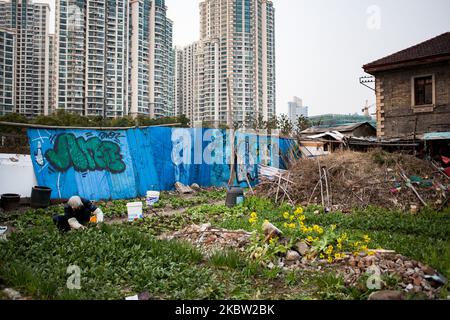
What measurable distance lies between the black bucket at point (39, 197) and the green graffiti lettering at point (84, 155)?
109 centimetres

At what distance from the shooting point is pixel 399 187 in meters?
10.1

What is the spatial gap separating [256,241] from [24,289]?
3.52 m

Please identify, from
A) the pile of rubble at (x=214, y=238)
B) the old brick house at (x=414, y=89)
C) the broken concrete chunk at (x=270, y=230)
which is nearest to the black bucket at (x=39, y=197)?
the pile of rubble at (x=214, y=238)

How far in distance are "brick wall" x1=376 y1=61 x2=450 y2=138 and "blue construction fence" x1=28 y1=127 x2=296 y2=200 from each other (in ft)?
24.3

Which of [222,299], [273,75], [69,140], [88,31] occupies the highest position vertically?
[88,31]

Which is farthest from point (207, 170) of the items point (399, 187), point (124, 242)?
point (124, 242)

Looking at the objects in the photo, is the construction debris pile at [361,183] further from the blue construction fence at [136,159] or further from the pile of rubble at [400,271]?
the pile of rubble at [400,271]

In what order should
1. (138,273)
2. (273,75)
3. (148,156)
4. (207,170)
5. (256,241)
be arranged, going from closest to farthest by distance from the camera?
(138,273)
(256,241)
(148,156)
(207,170)
(273,75)

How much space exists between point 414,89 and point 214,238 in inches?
661

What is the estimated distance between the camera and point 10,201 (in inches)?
356

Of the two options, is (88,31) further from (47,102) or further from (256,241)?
(256,241)

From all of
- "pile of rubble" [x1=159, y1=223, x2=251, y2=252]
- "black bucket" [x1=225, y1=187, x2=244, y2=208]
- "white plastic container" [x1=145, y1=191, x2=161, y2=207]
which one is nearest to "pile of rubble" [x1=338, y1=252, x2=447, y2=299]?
"pile of rubble" [x1=159, y1=223, x2=251, y2=252]

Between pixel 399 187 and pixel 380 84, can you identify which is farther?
pixel 380 84

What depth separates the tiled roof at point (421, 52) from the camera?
53.4 feet
